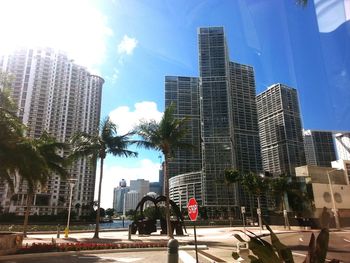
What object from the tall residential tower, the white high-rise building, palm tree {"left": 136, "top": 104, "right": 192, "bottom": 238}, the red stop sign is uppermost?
the white high-rise building

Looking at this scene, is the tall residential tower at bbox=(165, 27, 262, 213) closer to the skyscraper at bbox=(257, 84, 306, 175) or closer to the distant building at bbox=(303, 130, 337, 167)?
the skyscraper at bbox=(257, 84, 306, 175)

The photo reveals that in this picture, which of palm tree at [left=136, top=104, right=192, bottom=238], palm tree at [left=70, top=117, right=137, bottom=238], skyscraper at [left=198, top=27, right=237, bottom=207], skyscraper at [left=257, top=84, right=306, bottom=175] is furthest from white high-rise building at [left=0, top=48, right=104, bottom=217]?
skyscraper at [left=257, top=84, right=306, bottom=175]

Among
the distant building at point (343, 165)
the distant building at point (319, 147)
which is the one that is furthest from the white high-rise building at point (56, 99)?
the distant building at point (343, 165)

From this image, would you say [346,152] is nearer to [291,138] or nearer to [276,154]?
[291,138]

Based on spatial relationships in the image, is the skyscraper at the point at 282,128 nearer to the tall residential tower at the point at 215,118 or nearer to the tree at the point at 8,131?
the tree at the point at 8,131

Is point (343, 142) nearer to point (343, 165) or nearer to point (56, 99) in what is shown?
point (343, 165)

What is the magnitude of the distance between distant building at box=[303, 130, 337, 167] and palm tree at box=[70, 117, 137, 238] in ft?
76.1

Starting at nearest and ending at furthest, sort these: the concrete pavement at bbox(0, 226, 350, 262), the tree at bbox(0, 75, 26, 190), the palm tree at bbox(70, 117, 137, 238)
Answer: the tree at bbox(0, 75, 26, 190), the concrete pavement at bbox(0, 226, 350, 262), the palm tree at bbox(70, 117, 137, 238)

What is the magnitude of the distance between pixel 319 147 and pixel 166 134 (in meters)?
20.8

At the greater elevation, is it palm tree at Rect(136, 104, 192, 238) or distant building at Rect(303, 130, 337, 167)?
palm tree at Rect(136, 104, 192, 238)

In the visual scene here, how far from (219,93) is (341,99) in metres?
74.4

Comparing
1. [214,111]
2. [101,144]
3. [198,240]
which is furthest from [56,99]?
[198,240]

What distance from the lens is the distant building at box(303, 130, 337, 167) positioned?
3.71 metres

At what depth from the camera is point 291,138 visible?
5.26 meters
